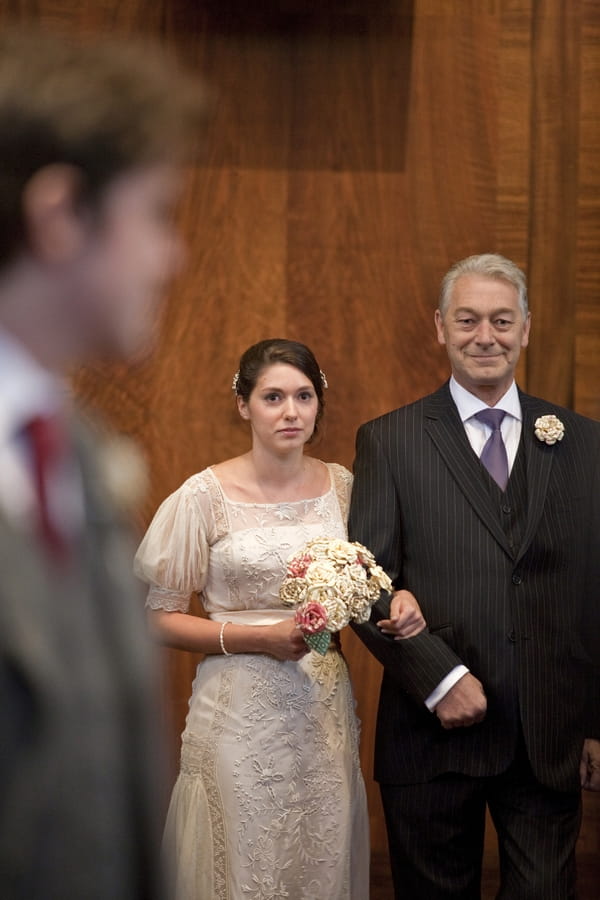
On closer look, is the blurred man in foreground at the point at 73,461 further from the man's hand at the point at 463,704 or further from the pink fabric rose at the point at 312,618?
the man's hand at the point at 463,704

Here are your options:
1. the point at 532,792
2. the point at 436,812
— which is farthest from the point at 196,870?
the point at 532,792

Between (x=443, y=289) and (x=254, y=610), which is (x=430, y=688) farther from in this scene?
(x=443, y=289)

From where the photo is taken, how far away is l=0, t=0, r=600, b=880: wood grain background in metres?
4.45

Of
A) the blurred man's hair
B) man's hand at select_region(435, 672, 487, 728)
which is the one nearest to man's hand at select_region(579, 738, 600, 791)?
man's hand at select_region(435, 672, 487, 728)

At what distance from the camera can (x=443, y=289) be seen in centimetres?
353

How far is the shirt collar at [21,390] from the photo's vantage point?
0.99m

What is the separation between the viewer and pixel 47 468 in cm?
100

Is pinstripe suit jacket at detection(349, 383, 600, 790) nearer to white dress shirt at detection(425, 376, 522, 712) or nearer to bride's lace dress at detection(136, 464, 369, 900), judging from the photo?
white dress shirt at detection(425, 376, 522, 712)

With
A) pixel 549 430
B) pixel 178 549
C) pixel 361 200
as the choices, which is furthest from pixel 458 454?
pixel 361 200

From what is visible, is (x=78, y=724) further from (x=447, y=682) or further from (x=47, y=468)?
(x=447, y=682)

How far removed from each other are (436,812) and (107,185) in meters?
2.58

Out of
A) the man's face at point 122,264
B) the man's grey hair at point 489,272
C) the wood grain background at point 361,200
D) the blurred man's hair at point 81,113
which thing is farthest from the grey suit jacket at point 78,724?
the wood grain background at point 361,200

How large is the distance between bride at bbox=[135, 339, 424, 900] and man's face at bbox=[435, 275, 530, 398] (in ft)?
1.48

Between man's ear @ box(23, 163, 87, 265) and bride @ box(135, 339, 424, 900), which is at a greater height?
man's ear @ box(23, 163, 87, 265)
